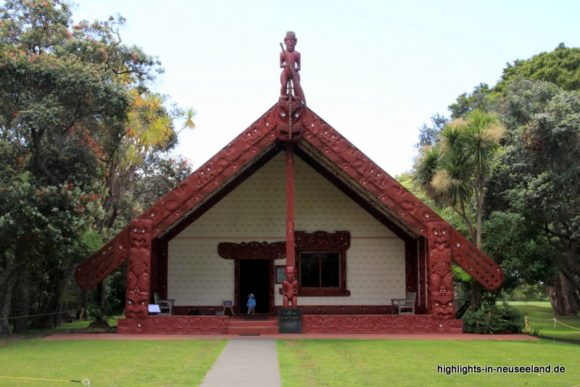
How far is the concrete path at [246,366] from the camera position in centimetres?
901

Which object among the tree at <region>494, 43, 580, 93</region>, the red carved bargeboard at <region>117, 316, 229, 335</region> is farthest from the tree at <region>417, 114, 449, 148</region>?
the red carved bargeboard at <region>117, 316, 229, 335</region>

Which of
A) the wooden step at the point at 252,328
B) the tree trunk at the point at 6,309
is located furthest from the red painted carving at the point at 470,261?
the tree trunk at the point at 6,309

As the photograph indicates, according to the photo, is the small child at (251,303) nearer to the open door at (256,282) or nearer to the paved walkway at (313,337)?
the open door at (256,282)

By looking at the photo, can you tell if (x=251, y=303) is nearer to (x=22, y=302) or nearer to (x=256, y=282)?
→ (x=256, y=282)

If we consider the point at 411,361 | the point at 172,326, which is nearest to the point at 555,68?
the point at 172,326

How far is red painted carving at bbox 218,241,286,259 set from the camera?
2028cm

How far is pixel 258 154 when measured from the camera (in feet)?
56.8

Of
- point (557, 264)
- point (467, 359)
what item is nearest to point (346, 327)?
point (467, 359)

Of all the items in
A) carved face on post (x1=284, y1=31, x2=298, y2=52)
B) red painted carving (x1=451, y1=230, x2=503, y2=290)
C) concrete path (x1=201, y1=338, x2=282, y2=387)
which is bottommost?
concrete path (x1=201, y1=338, x2=282, y2=387)

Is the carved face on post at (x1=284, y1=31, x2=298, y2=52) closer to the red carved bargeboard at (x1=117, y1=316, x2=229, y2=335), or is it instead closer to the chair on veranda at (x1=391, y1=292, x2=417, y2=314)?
the red carved bargeboard at (x1=117, y1=316, x2=229, y2=335)

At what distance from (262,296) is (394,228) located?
5054mm

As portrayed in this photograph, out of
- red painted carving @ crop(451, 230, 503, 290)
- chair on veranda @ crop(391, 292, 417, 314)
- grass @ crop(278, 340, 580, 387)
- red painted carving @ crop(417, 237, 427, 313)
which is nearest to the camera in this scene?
grass @ crop(278, 340, 580, 387)

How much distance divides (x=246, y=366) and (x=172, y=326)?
6.05 metres

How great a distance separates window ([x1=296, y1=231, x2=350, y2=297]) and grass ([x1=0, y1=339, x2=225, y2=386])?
6420mm
